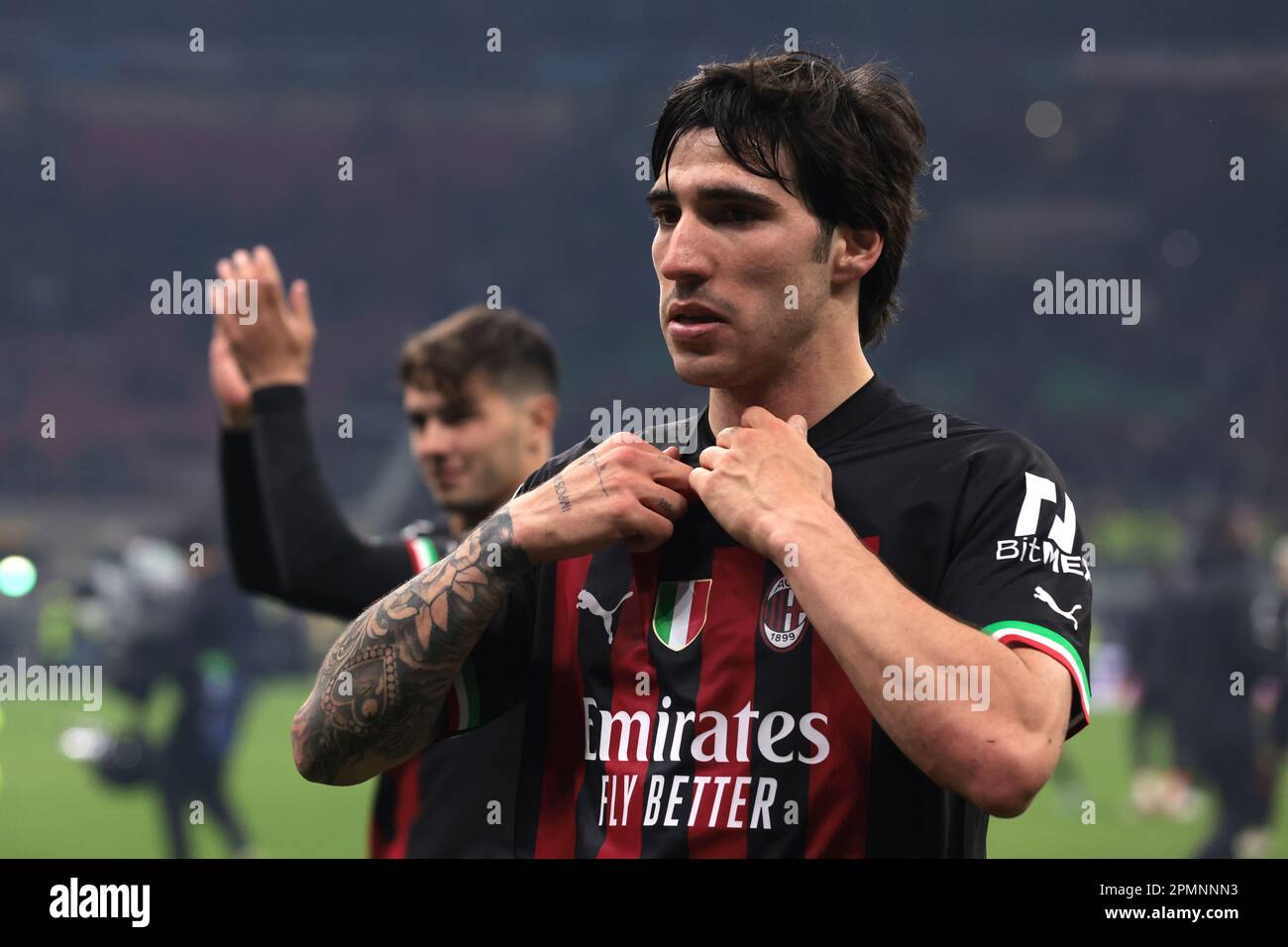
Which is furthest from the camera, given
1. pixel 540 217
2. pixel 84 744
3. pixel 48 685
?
pixel 540 217

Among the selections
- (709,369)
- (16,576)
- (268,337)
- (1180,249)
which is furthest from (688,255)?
(1180,249)

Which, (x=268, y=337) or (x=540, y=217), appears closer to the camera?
(x=268, y=337)

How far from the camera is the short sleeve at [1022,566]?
2145mm

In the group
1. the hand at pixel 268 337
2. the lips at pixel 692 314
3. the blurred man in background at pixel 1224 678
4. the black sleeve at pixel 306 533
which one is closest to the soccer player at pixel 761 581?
the lips at pixel 692 314

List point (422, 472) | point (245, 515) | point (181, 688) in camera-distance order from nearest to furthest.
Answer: point (422, 472)
point (245, 515)
point (181, 688)

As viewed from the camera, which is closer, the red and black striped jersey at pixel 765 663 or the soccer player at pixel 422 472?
the red and black striped jersey at pixel 765 663

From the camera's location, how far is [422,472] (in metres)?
4.25

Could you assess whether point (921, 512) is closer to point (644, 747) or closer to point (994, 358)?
point (644, 747)

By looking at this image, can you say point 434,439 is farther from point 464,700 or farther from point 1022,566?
point 1022,566

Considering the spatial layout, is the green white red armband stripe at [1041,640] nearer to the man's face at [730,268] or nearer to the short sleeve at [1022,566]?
the short sleeve at [1022,566]

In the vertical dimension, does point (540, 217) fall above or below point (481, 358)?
above

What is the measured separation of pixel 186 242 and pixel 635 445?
21.6m

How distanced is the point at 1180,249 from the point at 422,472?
18.8 meters

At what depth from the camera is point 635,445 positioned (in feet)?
7.84
